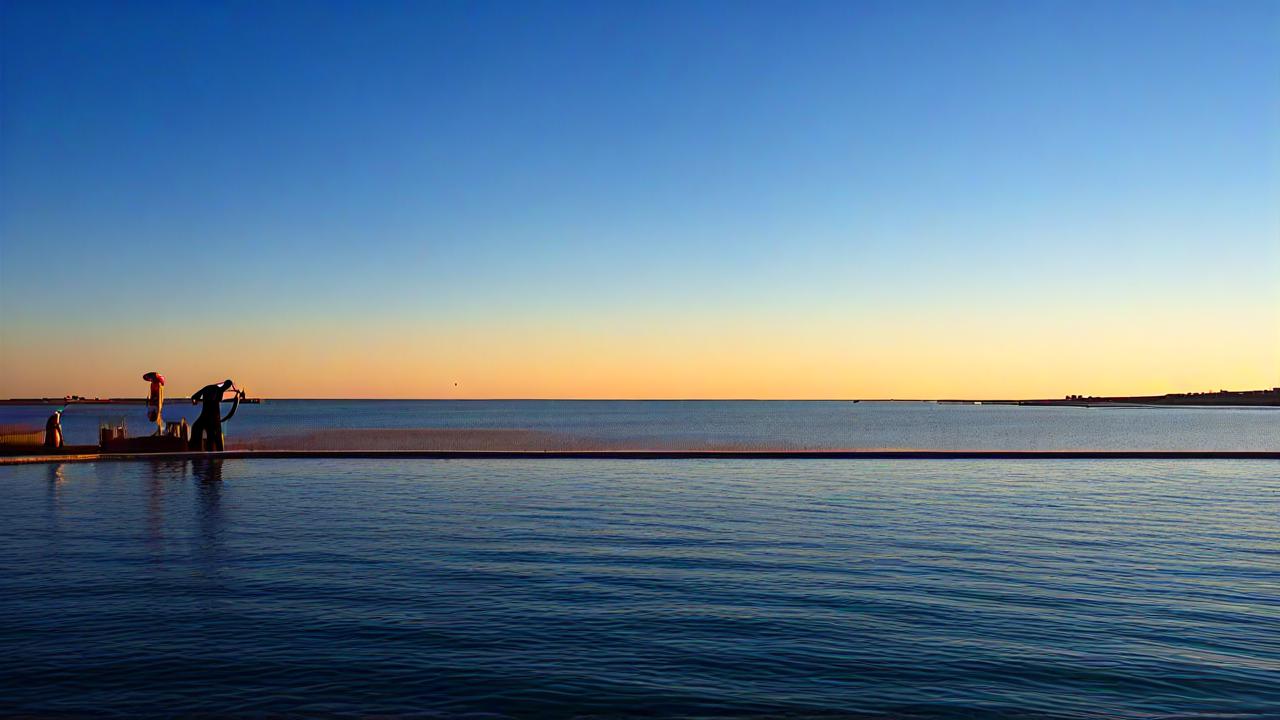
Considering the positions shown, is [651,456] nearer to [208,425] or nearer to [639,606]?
[208,425]

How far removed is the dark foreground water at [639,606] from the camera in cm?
954

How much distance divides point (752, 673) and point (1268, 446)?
76.7 m

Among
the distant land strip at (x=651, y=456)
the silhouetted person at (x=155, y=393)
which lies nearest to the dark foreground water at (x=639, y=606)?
the distant land strip at (x=651, y=456)

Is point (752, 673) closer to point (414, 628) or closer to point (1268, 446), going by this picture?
point (414, 628)

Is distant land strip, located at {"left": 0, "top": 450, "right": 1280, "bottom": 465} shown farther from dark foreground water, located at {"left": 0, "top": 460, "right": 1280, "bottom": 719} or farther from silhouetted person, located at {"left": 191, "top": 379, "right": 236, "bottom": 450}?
dark foreground water, located at {"left": 0, "top": 460, "right": 1280, "bottom": 719}

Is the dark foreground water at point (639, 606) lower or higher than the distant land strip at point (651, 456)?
lower

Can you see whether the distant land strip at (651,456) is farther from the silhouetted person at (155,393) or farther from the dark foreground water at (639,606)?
the dark foreground water at (639,606)

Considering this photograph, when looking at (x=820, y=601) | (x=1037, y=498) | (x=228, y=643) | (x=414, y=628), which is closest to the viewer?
(x=228, y=643)

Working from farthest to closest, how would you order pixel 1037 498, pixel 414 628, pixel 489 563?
pixel 1037 498
pixel 489 563
pixel 414 628

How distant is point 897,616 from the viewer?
12.6m

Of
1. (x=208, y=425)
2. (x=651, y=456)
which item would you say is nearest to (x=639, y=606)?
(x=651, y=456)

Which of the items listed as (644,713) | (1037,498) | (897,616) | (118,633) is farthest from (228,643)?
(1037,498)

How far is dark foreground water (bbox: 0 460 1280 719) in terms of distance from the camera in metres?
9.54

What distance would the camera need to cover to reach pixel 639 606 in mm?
13180
